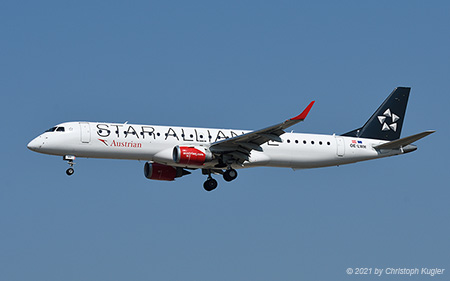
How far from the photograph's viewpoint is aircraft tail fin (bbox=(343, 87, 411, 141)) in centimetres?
5436

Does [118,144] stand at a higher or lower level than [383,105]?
lower

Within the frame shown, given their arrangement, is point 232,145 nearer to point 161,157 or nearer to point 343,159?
point 161,157

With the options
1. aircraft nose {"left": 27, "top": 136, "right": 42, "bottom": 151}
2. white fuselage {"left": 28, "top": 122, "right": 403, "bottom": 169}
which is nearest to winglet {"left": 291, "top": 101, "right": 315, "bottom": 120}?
white fuselage {"left": 28, "top": 122, "right": 403, "bottom": 169}

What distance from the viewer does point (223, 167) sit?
163ft

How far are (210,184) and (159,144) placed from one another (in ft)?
16.5

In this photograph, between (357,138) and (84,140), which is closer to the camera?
(84,140)

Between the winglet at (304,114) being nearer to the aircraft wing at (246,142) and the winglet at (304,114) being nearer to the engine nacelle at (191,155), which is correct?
the aircraft wing at (246,142)

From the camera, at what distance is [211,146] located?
48.4m

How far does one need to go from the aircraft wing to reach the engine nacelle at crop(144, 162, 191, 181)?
14.2 ft

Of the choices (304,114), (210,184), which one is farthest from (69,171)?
(304,114)

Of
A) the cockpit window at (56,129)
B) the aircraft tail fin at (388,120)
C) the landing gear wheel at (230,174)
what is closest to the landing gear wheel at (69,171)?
→ the cockpit window at (56,129)

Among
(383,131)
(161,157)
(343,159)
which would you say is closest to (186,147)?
(161,157)

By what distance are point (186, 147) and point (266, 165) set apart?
18.5 feet

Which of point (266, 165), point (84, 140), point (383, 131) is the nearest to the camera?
point (84, 140)
